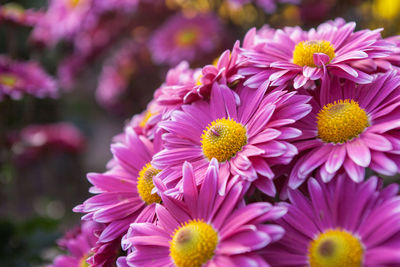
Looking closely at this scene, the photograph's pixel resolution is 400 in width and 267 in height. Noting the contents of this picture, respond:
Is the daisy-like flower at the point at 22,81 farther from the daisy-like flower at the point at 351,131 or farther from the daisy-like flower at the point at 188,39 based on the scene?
the daisy-like flower at the point at 351,131

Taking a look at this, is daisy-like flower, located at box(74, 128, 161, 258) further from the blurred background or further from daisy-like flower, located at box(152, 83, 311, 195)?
the blurred background

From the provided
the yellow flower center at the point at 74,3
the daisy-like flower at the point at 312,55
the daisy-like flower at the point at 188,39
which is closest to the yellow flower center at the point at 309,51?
the daisy-like flower at the point at 312,55

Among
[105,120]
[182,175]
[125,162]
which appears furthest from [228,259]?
[105,120]

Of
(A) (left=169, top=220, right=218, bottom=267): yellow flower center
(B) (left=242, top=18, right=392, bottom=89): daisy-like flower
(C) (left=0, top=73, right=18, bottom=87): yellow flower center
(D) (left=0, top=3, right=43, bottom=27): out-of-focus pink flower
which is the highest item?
(D) (left=0, top=3, right=43, bottom=27): out-of-focus pink flower

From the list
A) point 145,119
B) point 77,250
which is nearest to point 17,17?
point 145,119

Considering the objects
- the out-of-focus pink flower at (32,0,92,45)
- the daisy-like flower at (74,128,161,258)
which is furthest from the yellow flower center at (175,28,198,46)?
the daisy-like flower at (74,128,161,258)

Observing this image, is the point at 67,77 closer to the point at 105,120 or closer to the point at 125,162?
the point at 105,120

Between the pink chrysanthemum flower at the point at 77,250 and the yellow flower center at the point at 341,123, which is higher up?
the pink chrysanthemum flower at the point at 77,250
